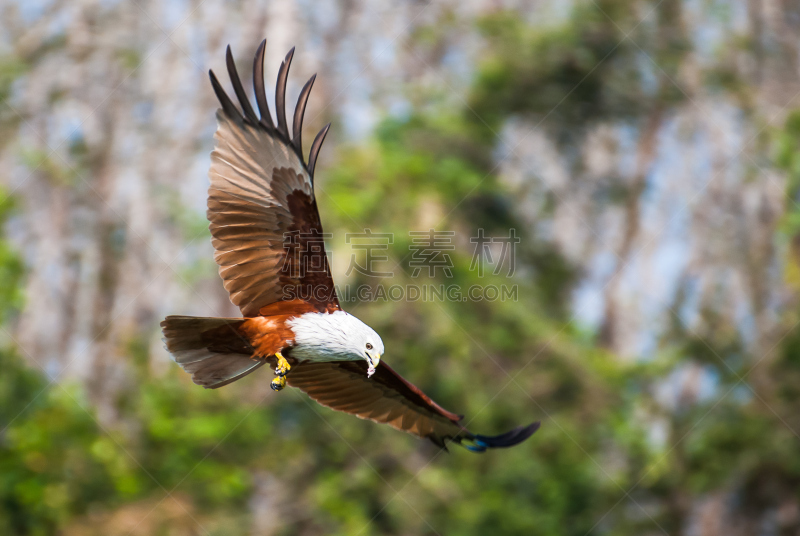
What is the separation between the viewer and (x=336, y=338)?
4551mm

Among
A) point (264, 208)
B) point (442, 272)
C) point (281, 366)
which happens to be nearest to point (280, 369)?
point (281, 366)

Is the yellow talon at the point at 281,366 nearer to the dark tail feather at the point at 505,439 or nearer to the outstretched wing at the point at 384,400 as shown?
the outstretched wing at the point at 384,400

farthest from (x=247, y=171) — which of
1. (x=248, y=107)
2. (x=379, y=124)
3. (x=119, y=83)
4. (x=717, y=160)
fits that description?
(x=717, y=160)

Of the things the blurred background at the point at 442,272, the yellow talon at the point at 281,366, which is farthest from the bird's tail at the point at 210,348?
the blurred background at the point at 442,272

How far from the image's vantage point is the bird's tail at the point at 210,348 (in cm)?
461

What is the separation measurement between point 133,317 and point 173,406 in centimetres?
316

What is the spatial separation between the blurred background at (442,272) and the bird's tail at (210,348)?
4.50 meters

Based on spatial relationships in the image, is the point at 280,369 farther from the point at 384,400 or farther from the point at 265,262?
the point at 384,400

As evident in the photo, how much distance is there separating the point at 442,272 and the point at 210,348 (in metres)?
6.00

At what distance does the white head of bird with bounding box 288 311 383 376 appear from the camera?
14.9ft

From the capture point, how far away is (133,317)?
1351cm

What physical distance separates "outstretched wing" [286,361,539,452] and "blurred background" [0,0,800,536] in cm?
377

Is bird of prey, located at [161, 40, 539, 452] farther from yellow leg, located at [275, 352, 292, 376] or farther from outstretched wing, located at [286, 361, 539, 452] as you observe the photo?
outstretched wing, located at [286, 361, 539, 452]

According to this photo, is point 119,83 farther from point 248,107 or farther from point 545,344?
point 248,107
